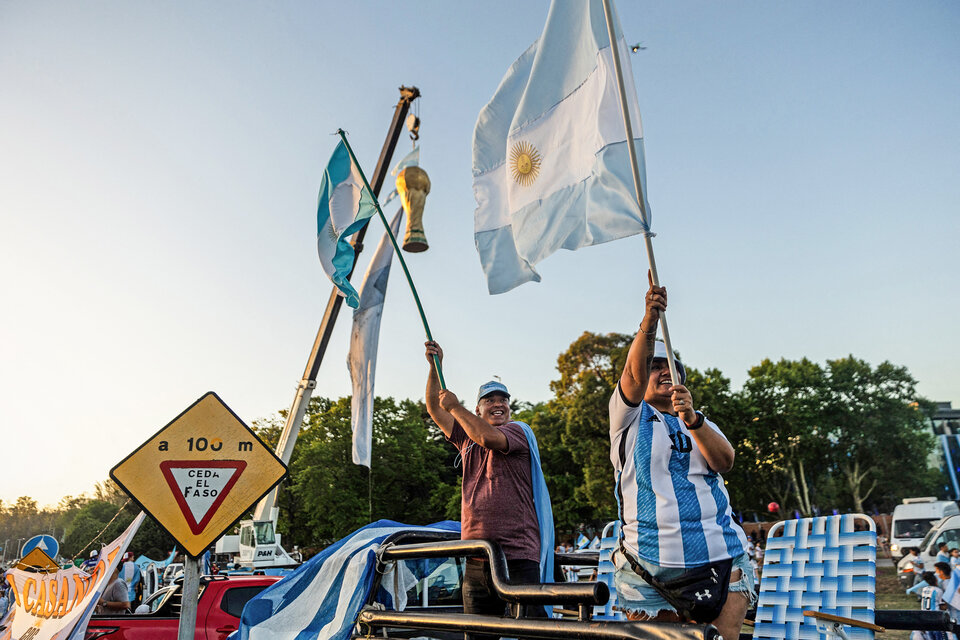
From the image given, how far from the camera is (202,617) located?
20.8 feet

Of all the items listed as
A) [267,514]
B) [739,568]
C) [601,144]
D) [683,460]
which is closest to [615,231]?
[601,144]

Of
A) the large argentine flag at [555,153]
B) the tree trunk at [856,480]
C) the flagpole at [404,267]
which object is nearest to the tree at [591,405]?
the tree trunk at [856,480]

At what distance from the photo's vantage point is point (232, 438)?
4480 millimetres

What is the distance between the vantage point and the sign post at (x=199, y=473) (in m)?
4.17

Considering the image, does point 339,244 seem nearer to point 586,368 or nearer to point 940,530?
point 940,530

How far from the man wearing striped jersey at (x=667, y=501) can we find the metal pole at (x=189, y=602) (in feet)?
7.80

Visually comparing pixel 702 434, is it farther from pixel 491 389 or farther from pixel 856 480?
pixel 856 480

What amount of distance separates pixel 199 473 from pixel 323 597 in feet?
5.11

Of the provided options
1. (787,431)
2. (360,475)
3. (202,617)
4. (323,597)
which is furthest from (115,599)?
(787,431)

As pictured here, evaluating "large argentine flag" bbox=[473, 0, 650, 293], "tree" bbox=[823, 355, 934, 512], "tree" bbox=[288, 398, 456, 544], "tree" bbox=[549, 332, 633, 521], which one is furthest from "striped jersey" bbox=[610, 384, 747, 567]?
"tree" bbox=[823, 355, 934, 512]

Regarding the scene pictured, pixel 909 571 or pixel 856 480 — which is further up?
pixel 856 480

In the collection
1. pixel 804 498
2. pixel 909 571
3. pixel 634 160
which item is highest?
pixel 634 160

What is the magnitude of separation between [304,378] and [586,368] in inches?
793

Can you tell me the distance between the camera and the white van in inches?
1048
